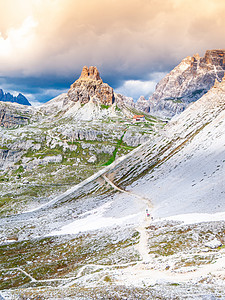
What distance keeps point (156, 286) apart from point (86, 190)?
10269 centimetres

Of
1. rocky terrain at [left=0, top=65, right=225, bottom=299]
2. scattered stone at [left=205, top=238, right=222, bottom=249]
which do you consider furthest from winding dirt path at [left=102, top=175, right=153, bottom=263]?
scattered stone at [left=205, top=238, right=222, bottom=249]

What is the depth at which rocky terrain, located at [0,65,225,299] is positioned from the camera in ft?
86.3

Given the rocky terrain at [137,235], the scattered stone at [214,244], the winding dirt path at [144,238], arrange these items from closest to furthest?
the rocky terrain at [137,235]
the scattered stone at [214,244]
the winding dirt path at [144,238]

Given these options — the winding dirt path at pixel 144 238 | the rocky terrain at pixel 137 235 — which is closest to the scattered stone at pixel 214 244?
the rocky terrain at pixel 137 235

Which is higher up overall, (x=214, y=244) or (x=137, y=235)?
(x=214, y=244)

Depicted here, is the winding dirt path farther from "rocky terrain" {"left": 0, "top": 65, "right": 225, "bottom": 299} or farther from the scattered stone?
the scattered stone

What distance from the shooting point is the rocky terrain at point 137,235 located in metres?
26.3

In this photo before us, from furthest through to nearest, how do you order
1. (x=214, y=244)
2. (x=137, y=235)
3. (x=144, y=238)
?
1. (x=137, y=235)
2. (x=144, y=238)
3. (x=214, y=244)

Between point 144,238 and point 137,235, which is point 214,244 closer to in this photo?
point 144,238

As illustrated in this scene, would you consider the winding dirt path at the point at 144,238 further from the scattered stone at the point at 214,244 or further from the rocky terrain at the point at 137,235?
the scattered stone at the point at 214,244

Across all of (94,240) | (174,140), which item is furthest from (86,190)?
(94,240)

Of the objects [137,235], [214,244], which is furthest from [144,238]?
[214,244]

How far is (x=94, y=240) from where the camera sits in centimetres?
5222

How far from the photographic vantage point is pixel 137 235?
158ft
